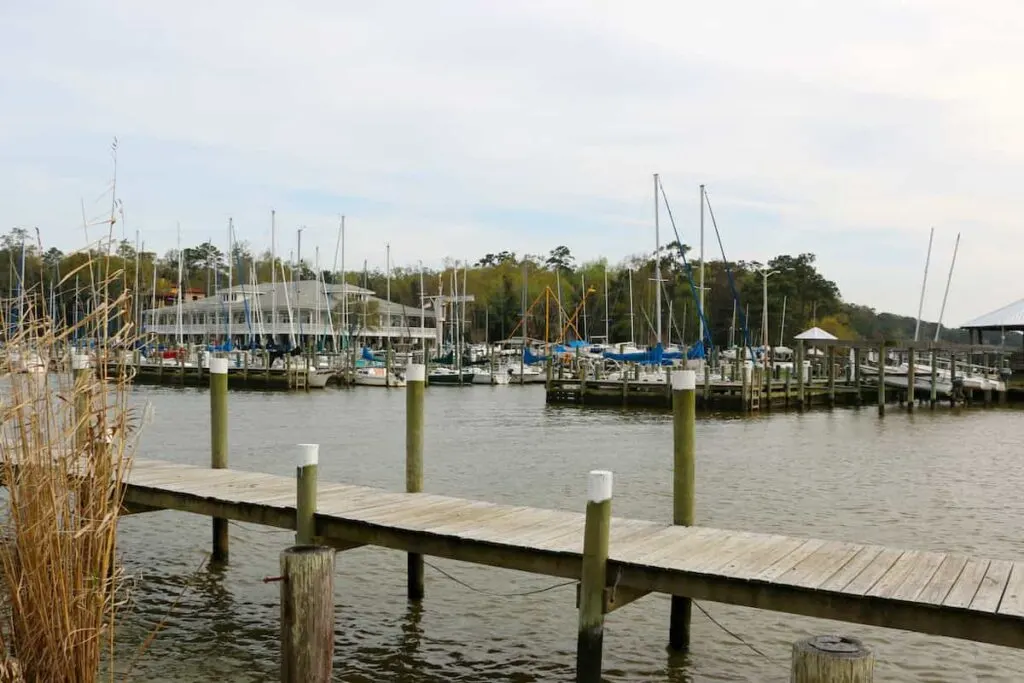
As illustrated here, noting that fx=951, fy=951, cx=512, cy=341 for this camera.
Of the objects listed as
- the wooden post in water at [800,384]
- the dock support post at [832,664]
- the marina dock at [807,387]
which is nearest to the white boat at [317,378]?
the marina dock at [807,387]

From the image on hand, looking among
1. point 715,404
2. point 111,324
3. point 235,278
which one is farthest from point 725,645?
point 235,278

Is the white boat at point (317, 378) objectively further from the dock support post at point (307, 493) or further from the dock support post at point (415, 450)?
the dock support post at point (307, 493)

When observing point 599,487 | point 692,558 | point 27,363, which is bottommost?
point 692,558

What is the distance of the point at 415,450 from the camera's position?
10922 millimetres

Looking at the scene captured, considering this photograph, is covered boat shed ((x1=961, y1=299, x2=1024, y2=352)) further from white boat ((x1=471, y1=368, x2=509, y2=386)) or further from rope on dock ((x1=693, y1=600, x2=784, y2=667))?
rope on dock ((x1=693, y1=600, x2=784, y2=667))

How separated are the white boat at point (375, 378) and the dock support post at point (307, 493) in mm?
51619

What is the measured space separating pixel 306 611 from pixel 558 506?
10.7 m

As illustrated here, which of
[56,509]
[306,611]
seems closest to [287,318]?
[306,611]

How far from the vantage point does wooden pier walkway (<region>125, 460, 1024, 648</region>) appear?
21.1 feet

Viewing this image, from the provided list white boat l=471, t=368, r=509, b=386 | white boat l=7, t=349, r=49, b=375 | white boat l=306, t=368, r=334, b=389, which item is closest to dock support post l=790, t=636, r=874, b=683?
white boat l=7, t=349, r=49, b=375

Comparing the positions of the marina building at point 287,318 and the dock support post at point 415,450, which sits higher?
the marina building at point 287,318

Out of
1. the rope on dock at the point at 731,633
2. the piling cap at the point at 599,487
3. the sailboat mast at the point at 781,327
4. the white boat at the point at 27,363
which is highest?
the sailboat mast at the point at 781,327

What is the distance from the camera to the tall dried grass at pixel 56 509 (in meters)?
5.32

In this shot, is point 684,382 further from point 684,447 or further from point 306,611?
point 306,611
